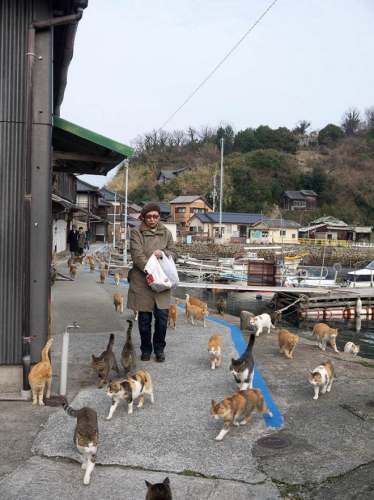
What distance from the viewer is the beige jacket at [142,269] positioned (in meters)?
5.99

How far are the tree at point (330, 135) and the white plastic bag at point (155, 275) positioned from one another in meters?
102

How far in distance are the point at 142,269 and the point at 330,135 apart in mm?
104390

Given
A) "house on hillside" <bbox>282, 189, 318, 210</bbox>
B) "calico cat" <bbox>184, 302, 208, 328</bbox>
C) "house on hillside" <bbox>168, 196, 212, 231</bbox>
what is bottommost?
"calico cat" <bbox>184, 302, 208, 328</bbox>

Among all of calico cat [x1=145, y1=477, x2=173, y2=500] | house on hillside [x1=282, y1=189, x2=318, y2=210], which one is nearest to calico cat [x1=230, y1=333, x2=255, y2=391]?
calico cat [x1=145, y1=477, x2=173, y2=500]

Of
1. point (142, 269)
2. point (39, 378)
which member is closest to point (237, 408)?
point (39, 378)

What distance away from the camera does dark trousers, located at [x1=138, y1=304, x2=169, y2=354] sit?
240 inches

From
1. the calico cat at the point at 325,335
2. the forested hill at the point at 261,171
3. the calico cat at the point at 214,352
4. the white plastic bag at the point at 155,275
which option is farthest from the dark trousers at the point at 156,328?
the forested hill at the point at 261,171

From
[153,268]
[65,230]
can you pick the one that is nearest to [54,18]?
[153,268]

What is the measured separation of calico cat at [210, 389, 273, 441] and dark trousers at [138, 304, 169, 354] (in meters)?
1.97

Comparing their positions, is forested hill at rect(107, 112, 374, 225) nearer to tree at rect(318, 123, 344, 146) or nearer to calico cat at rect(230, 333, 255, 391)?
tree at rect(318, 123, 344, 146)

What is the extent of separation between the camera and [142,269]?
19.5ft

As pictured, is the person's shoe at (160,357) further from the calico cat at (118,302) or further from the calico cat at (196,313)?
the calico cat at (118,302)

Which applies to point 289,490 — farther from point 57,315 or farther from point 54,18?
point 57,315

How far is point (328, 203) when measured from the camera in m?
77.0
